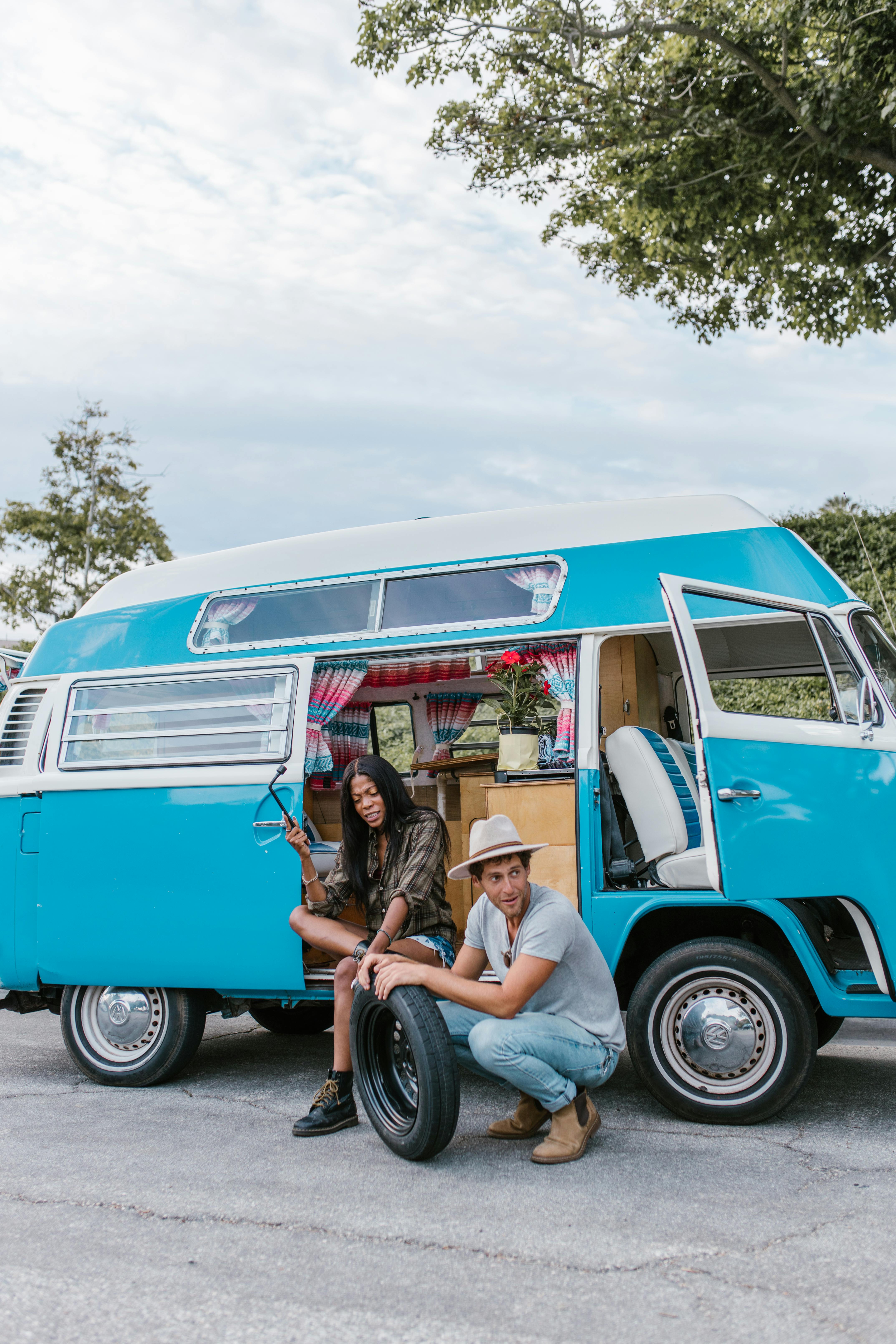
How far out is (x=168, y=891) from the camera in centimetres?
559

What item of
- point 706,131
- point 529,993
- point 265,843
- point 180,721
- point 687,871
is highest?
point 706,131

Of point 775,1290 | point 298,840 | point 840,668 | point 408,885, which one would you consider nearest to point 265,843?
point 298,840

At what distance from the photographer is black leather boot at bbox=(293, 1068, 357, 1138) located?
15.4 ft

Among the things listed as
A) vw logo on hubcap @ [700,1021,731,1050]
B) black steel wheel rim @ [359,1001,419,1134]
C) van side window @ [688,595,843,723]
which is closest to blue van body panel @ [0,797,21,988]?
black steel wheel rim @ [359,1001,419,1134]

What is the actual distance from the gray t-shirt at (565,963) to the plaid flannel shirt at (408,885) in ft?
2.23

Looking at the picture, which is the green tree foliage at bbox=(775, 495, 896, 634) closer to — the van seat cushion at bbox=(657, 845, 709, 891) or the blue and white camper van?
the blue and white camper van

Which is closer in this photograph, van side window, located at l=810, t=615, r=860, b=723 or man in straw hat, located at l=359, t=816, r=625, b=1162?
man in straw hat, located at l=359, t=816, r=625, b=1162

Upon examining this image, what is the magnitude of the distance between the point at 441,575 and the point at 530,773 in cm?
113

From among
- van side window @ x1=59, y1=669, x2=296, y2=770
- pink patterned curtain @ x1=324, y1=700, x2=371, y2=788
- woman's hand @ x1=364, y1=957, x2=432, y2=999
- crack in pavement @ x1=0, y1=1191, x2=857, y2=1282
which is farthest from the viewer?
pink patterned curtain @ x1=324, y1=700, x2=371, y2=788

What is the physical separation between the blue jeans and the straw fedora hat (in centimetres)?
61

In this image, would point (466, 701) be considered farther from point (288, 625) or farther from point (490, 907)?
point (490, 907)

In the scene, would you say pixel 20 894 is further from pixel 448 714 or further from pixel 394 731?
pixel 448 714

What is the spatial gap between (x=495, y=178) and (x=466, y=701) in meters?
9.00

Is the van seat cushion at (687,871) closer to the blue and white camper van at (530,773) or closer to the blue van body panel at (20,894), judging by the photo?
the blue and white camper van at (530,773)
